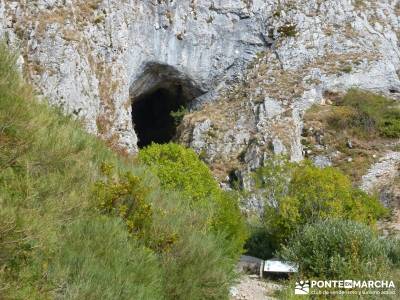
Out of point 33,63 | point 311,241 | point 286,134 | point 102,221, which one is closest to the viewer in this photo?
point 102,221

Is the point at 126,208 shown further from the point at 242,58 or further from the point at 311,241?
the point at 242,58

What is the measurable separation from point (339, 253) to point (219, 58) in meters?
17.6

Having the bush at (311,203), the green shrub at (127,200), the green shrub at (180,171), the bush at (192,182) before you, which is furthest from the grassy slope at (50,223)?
the bush at (311,203)

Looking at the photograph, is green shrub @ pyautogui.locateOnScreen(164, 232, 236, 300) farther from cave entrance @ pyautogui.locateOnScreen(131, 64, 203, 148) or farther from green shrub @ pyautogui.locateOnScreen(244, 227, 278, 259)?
cave entrance @ pyautogui.locateOnScreen(131, 64, 203, 148)

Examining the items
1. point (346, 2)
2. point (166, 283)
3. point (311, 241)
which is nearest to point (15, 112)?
point (166, 283)

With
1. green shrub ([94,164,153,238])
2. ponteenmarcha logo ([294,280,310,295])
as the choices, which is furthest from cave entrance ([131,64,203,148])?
green shrub ([94,164,153,238])

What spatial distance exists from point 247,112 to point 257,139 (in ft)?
6.91

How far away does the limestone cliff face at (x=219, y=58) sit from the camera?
20375 millimetres

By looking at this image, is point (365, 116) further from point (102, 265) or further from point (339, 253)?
point (102, 265)

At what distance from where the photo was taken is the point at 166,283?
21.0 ft

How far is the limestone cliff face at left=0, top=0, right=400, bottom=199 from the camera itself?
20.4 meters

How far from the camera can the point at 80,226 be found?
222 inches

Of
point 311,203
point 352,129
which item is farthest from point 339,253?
point 352,129

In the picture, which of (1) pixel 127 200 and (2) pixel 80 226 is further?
(1) pixel 127 200
